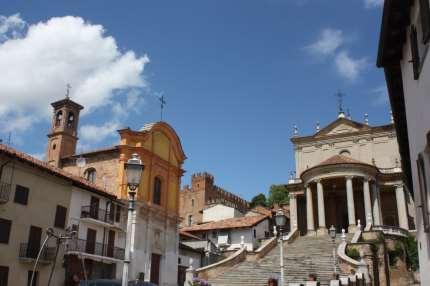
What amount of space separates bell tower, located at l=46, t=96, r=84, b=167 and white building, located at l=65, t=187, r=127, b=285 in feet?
32.4

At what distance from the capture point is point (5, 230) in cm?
2633

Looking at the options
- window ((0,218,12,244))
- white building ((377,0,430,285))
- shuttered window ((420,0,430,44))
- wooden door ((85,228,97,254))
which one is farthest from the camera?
wooden door ((85,228,97,254))

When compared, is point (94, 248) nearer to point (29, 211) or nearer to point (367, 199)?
point (29, 211)

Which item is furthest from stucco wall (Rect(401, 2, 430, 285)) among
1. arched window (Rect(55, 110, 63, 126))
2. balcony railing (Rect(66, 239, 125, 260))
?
arched window (Rect(55, 110, 63, 126))

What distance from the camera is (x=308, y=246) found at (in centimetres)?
3656

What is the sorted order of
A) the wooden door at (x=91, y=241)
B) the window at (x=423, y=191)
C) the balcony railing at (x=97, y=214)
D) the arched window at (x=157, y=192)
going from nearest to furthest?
the window at (x=423, y=191)
the wooden door at (x=91, y=241)
the balcony railing at (x=97, y=214)
the arched window at (x=157, y=192)

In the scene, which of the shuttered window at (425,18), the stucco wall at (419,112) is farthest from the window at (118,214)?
the shuttered window at (425,18)

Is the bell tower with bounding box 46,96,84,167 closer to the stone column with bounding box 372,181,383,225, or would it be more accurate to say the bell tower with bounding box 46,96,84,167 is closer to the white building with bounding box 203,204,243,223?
the stone column with bounding box 372,181,383,225

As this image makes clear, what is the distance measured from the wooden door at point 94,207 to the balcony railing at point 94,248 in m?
1.78

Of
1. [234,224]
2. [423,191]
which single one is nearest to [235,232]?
[234,224]

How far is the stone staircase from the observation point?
28.1 metres

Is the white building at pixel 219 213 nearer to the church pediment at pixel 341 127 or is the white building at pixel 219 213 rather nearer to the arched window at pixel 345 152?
the church pediment at pixel 341 127

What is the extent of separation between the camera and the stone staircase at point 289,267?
2813cm

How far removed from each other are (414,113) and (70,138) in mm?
37451
